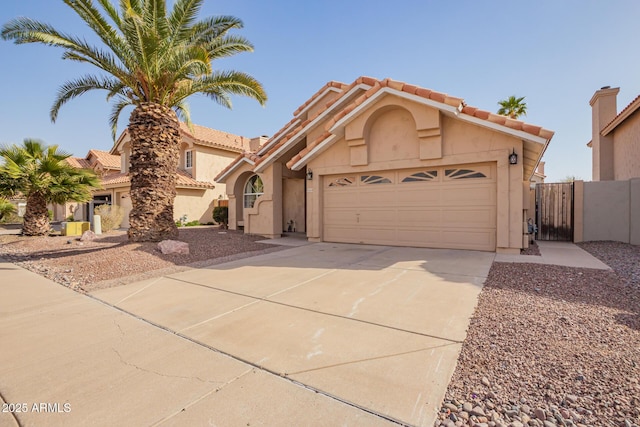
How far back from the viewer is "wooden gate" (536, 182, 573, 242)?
11852 millimetres

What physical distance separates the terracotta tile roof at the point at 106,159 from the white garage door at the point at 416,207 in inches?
1001

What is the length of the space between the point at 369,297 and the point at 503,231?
19.8 ft

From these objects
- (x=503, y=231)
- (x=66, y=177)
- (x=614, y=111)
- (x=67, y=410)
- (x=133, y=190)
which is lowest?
(x=67, y=410)

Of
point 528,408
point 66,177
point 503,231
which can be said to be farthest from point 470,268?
point 66,177

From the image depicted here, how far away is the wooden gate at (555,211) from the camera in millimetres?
11852

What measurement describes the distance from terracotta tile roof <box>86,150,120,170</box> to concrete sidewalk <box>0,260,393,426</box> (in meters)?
29.0

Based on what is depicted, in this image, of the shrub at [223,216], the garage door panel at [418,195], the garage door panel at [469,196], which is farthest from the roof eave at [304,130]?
the shrub at [223,216]

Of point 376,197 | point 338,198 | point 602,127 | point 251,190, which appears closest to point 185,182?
point 251,190

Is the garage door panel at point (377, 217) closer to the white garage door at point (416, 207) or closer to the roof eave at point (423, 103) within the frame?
the white garage door at point (416, 207)

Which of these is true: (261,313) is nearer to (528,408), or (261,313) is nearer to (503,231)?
(528,408)

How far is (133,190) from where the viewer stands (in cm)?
1009

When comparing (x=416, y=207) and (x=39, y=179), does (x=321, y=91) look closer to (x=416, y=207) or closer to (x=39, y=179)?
(x=416, y=207)

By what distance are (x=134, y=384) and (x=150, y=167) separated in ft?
28.5

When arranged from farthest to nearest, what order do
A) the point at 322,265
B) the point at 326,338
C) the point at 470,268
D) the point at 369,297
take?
the point at 322,265 < the point at 470,268 < the point at 369,297 < the point at 326,338
